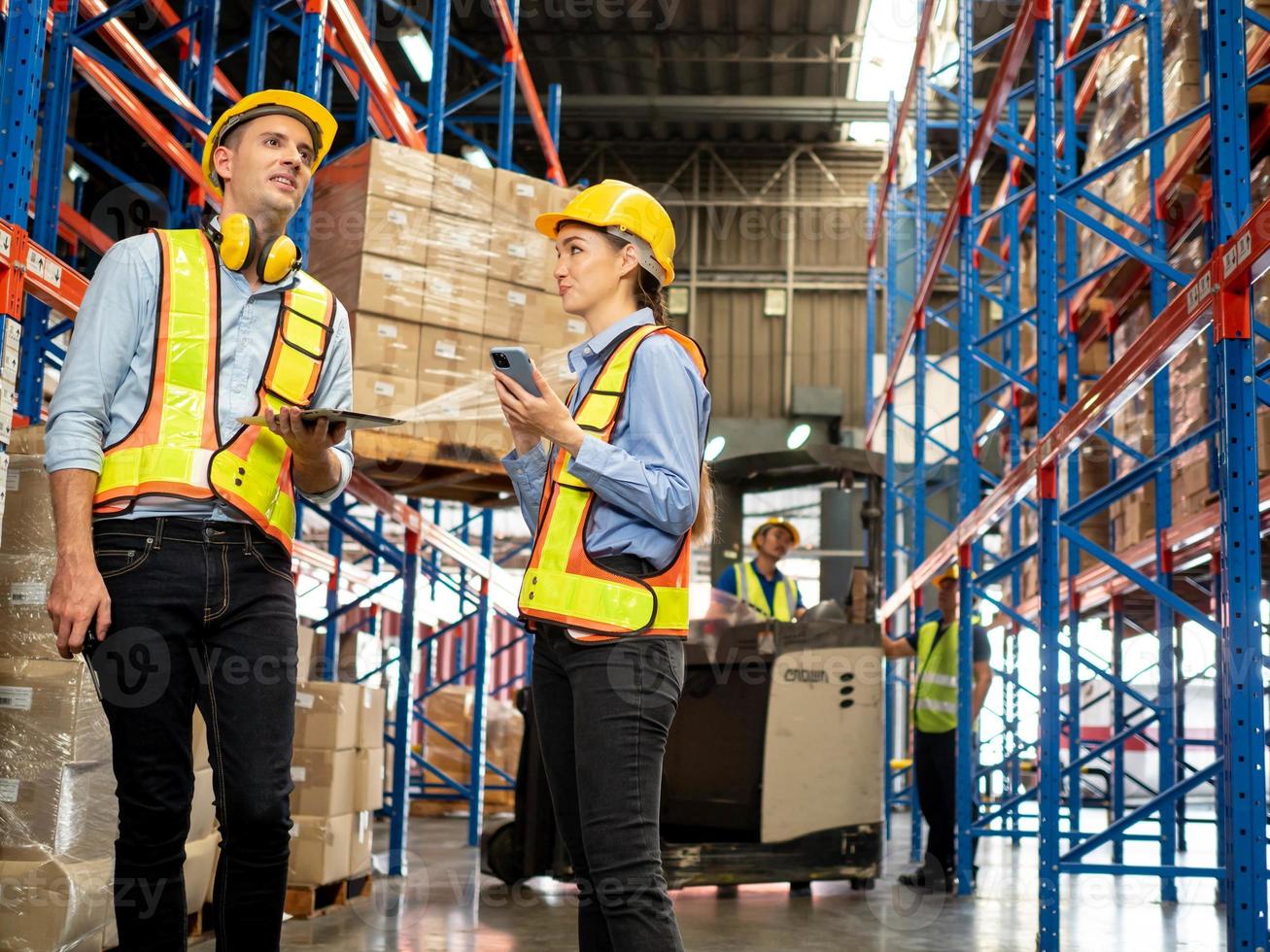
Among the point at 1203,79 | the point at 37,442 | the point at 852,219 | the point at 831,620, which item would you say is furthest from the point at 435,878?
the point at 852,219

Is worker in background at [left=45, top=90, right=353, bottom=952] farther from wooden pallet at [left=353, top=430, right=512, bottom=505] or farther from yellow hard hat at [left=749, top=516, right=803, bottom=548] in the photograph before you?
yellow hard hat at [left=749, top=516, right=803, bottom=548]

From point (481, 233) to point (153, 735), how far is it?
505cm

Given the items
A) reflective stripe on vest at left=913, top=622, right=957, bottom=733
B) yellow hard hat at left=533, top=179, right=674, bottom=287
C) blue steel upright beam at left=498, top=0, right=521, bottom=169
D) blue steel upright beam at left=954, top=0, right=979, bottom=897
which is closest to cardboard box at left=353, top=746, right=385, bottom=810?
blue steel upright beam at left=954, top=0, right=979, bottom=897

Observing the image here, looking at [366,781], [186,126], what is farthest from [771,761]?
[186,126]

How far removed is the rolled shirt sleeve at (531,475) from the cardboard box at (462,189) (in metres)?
4.42

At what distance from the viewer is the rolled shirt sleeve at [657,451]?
2422 mm

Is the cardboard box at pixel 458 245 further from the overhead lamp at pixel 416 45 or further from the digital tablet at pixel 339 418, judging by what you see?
Answer: the overhead lamp at pixel 416 45

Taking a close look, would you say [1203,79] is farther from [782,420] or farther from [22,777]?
[782,420]

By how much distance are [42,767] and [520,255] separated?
3.92 m

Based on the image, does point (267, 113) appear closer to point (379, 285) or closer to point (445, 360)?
point (379, 285)

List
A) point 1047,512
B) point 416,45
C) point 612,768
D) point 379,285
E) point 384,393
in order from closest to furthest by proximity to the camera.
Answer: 1. point 612,768
2. point 1047,512
3. point 384,393
4. point 379,285
5. point 416,45

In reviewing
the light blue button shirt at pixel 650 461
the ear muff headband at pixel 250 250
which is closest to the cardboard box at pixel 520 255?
the ear muff headband at pixel 250 250

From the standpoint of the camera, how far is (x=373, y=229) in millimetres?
6621

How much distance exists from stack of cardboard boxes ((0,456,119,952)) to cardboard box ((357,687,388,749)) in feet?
8.20
